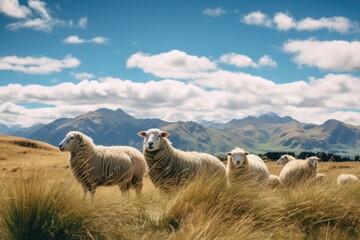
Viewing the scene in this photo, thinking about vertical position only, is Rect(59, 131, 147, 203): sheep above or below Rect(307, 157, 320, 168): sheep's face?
above

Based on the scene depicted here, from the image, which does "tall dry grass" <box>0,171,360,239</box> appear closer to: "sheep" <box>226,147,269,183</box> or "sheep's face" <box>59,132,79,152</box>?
"sheep" <box>226,147,269,183</box>

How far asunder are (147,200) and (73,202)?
2.26 meters

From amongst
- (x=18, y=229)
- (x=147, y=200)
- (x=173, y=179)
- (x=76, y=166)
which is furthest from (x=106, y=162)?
(x=18, y=229)

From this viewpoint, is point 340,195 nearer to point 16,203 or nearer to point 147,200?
point 147,200

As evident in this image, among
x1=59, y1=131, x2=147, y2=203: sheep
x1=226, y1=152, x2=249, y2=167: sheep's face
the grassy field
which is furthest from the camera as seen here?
x1=226, y1=152, x2=249, y2=167: sheep's face

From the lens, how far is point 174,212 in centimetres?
771

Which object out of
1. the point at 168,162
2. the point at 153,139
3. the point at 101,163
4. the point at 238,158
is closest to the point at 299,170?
the point at 238,158

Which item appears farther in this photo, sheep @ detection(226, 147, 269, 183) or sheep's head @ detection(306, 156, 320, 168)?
sheep's head @ detection(306, 156, 320, 168)

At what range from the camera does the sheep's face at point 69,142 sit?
14.5 m

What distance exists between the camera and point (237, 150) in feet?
51.0

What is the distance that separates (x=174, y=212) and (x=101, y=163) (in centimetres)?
726

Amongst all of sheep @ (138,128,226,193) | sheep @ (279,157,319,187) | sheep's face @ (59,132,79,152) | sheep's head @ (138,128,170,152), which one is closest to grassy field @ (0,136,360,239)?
sheep @ (138,128,226,193)

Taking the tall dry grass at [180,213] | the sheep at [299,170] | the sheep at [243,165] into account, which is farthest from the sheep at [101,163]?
the sheep at [299,170]

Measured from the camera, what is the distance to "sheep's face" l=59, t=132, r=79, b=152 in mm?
14531
